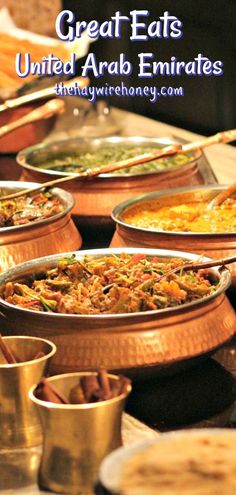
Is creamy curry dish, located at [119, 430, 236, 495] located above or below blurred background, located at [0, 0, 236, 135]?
above

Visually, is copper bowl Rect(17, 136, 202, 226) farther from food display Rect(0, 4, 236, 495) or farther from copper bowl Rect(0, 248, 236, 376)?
copper bowl Rect(0, 248, 236, 376)

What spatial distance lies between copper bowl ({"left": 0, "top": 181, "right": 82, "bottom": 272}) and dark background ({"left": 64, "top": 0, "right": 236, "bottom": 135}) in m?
2.79

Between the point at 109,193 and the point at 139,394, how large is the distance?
57.7 inches

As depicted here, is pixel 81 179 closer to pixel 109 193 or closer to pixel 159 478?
pixel 109 193

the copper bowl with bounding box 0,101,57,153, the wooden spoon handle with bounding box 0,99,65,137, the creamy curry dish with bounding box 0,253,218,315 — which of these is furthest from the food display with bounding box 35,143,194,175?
the creamy curry dish with bounding box 0,253,218,315

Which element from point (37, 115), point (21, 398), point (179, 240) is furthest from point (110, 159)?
point (21, 398)

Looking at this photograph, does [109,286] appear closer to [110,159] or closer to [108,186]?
[108,186]

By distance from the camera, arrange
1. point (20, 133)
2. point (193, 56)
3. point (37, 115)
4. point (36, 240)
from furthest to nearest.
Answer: point (193, 56)
point (20, 133)
point (37, 115)
point (36, 240)

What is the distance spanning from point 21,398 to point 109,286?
590mm

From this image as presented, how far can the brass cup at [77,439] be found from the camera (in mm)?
1987

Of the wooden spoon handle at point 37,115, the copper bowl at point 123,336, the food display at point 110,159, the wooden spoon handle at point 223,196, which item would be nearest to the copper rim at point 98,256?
the copper bowl at point 123,336

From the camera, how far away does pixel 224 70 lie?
6160mm

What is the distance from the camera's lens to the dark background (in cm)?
612

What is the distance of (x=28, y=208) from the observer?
3.71 metres
